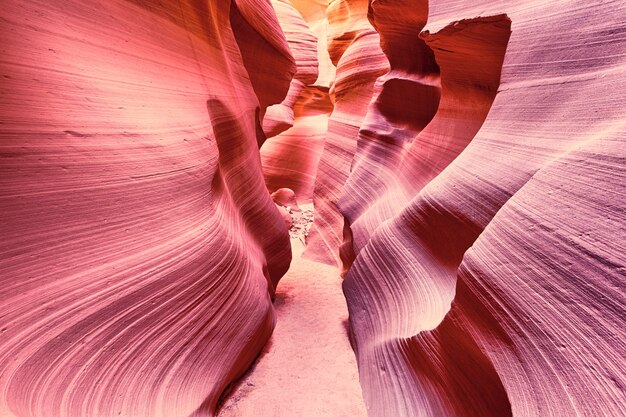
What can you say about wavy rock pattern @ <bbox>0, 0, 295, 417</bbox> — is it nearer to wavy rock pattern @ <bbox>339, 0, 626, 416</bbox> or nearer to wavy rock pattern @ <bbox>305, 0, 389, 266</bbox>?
wavy rock pattern @ <bbox>339, 0, 626, 416</bbox>

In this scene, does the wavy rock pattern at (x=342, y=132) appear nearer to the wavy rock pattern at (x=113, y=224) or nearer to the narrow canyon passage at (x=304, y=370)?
the narrow canyon passage at (x=304, y=370)

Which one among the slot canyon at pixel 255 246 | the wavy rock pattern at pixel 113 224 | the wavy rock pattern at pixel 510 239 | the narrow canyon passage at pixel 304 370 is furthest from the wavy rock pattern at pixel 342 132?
the wavy rock pattern at pixel 113 224

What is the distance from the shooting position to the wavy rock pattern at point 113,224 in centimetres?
117

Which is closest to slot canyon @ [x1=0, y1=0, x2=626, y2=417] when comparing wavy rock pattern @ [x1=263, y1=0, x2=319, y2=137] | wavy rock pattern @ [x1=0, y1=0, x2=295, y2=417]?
wavy rock pattern @ [x1=0, y1=0, x2=295, y2=417]

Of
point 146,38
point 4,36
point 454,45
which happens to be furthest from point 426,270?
point 4,36

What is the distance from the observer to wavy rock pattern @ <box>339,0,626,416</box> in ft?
3.27

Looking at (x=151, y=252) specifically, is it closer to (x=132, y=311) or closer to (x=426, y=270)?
(x=132, y=311)

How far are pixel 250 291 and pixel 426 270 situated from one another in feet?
4.01

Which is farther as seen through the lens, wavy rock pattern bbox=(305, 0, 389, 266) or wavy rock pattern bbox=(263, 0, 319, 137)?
wavy rock pattern bbox=(263, 0, 319, 137)

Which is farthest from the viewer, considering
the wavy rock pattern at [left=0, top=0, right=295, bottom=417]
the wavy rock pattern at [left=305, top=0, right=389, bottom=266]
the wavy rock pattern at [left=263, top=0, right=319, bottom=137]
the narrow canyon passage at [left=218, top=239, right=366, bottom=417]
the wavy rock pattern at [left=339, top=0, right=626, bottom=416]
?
the wavy rock pattern at [left=263, top=0, right=319, bottom=137]

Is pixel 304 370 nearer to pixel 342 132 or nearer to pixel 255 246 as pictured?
pixel 255 246

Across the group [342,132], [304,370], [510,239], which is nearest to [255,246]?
[304,370]

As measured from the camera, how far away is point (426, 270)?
2092 millimetres

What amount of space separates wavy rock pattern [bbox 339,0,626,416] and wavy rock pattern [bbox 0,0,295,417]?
42.7 inches
